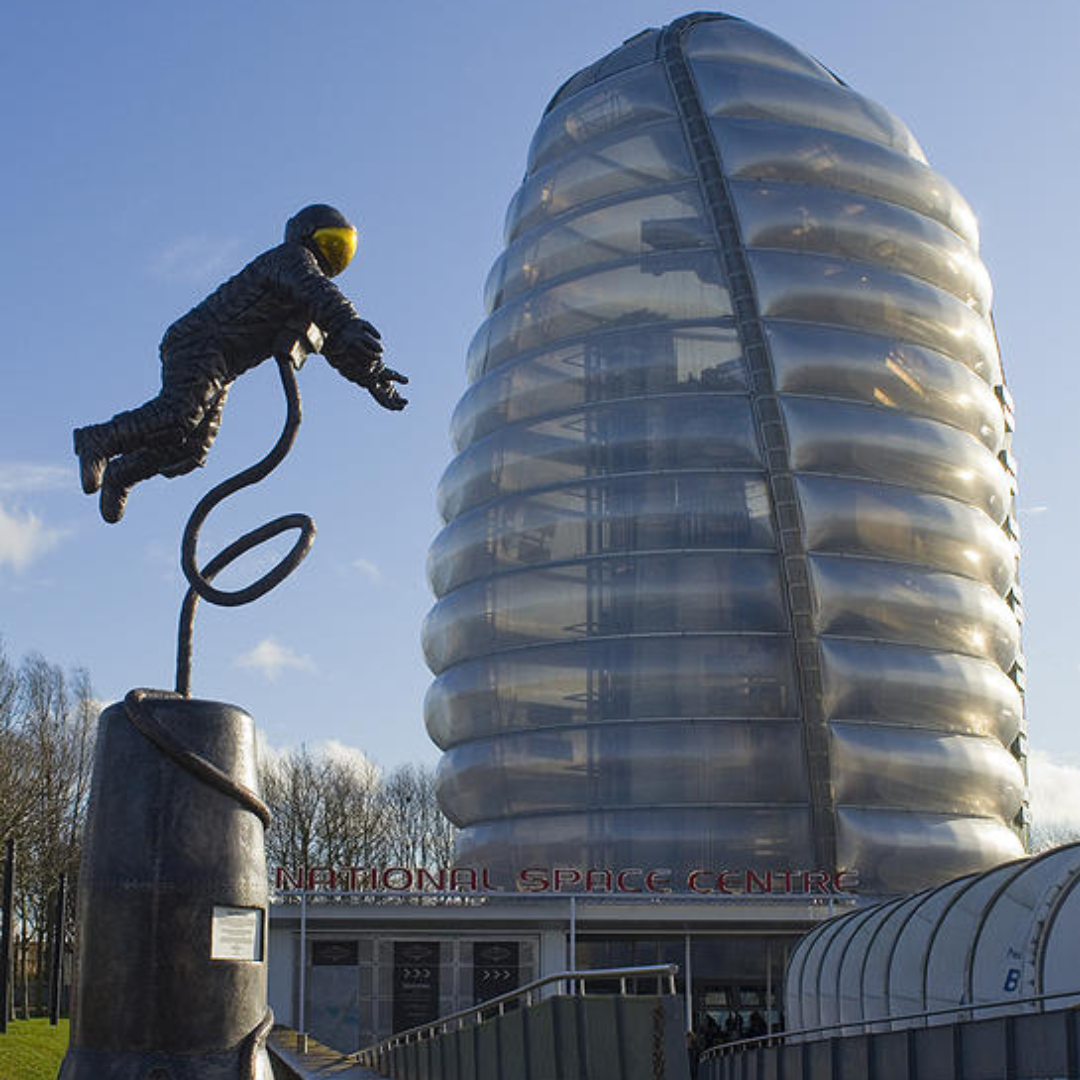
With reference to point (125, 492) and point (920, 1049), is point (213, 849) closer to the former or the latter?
point (125, 492)

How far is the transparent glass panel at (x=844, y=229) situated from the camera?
50.8 m

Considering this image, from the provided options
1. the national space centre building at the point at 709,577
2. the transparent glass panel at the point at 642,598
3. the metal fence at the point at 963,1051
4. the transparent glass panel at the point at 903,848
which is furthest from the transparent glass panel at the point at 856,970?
the transparent glass panel at the point at 642,598

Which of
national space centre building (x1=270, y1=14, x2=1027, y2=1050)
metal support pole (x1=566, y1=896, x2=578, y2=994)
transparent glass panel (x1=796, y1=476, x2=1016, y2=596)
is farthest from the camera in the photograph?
transparent glass panel (x1=796, y1=476, x2=1016, y2=596)

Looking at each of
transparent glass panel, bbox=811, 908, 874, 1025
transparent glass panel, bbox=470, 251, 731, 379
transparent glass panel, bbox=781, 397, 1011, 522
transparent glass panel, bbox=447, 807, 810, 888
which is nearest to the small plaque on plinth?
transparent glass panel, bbox=811, 908, 874, 1025

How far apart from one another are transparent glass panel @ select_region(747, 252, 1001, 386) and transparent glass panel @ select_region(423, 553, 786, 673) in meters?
8.68

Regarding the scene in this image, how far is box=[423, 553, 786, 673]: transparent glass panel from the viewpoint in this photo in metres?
45.8

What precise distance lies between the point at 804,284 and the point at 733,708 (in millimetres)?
13882

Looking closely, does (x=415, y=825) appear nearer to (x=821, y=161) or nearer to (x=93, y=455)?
(x=821, y=161)

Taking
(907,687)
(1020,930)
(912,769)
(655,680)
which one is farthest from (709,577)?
(1020,930)

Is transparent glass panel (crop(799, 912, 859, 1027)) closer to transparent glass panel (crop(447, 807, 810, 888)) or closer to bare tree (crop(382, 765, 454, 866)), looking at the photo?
transparent glass panel (crop(447, 807, 810, 888))

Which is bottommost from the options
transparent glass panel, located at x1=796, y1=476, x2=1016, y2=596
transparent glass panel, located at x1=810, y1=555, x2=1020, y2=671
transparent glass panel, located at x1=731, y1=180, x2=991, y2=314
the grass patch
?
the grass patch

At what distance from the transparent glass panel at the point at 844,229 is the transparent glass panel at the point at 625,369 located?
4085mm

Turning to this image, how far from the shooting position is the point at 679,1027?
10.2m

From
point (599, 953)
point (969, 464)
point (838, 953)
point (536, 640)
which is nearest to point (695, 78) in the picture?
point (969, 464)
